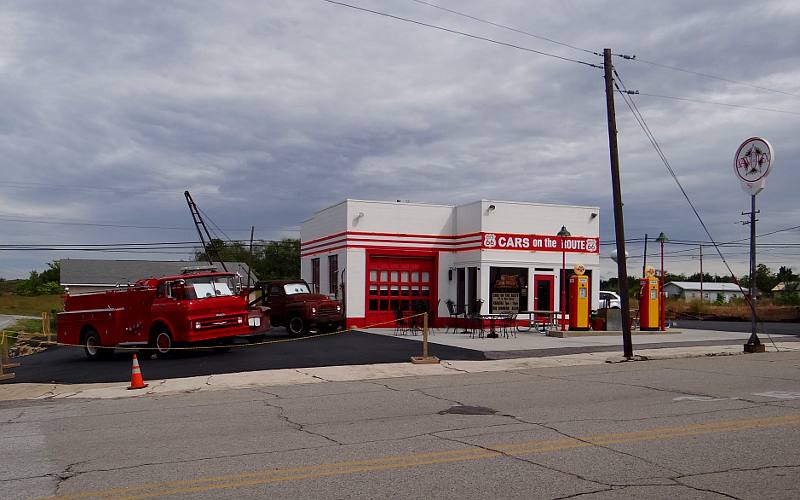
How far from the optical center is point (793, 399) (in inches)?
415

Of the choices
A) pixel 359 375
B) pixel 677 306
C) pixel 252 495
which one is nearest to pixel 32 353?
pixel 359 375

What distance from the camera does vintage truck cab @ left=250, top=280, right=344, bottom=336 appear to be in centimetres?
2417

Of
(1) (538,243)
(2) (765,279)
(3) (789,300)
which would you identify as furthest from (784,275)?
(1) (538,243)

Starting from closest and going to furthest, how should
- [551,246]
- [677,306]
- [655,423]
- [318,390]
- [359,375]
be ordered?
1. [655,423]
2. [318,390]
3. [359,375]
4. [551,246]
5. [677,306]

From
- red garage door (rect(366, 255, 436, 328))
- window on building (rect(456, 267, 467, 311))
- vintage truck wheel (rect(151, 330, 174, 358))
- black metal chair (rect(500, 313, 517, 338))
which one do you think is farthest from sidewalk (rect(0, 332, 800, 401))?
red garage door (rect(366, 255, 436, 328))

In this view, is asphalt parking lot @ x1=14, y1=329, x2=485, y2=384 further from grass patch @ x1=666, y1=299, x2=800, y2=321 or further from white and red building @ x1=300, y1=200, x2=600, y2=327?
grass patch @ x1=666, y1=299, x2=800, y2=321

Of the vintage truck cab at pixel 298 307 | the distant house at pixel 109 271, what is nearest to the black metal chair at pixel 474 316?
the vintage truck cab at pixel 298 307

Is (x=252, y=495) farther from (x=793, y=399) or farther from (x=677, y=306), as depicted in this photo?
(x=677, y=306)

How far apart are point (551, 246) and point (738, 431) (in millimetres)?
21087

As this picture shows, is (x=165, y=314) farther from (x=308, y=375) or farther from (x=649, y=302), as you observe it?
(x=649, y=302)

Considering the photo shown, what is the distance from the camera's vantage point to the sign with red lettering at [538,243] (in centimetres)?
2823

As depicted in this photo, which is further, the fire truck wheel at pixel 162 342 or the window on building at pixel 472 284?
the window on building at pixel 472 284

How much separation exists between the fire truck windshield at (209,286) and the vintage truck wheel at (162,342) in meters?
1.25

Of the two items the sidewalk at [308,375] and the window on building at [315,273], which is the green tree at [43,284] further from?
the sidewalk at [308,375]
